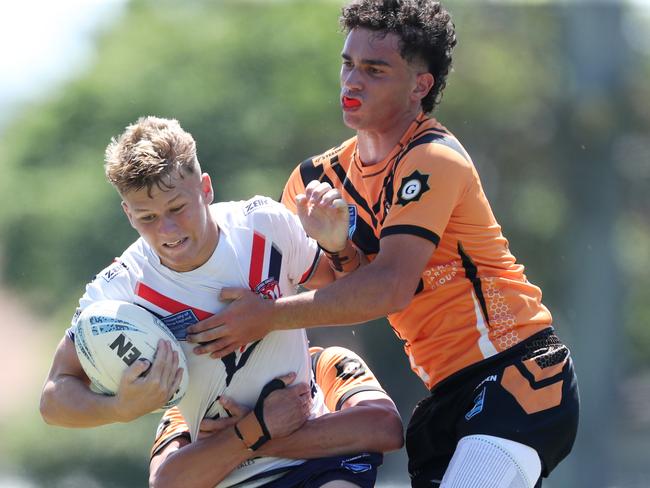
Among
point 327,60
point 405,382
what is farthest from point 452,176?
point 327,60

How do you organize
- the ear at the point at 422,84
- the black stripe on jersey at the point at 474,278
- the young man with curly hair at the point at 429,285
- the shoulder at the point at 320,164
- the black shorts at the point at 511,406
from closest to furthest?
the young man with curly hair at the point at 429,285, the black shorts at the point at 511,406, the black stripe on jersey at the point at 474,278, the ear at the point at 422,84, the shoulder at the point at 320,164

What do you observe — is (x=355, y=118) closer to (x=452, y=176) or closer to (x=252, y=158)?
(x=452, y=176)

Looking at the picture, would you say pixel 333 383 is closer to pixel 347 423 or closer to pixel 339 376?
pixel 339 376

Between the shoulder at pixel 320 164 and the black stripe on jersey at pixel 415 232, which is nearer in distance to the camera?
the black stripe on jersey at pixel 415 232

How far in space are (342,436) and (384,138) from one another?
3.32 ft

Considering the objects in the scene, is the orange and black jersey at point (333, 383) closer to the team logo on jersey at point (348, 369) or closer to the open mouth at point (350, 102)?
the team logo on jersey at point (348, 369)

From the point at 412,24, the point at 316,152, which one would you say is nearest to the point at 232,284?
the point at 412,24

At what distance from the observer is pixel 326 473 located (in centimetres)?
343

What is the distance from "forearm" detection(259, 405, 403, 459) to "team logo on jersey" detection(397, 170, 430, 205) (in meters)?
0.72

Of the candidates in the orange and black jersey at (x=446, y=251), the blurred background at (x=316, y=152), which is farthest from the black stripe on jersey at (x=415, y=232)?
the blurred background at (x=316, y=152)

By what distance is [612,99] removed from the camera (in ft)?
31.7

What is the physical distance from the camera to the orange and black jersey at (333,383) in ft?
12.1

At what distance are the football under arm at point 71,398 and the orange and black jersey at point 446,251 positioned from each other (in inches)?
39.6

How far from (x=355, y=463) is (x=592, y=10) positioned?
22.5ft
